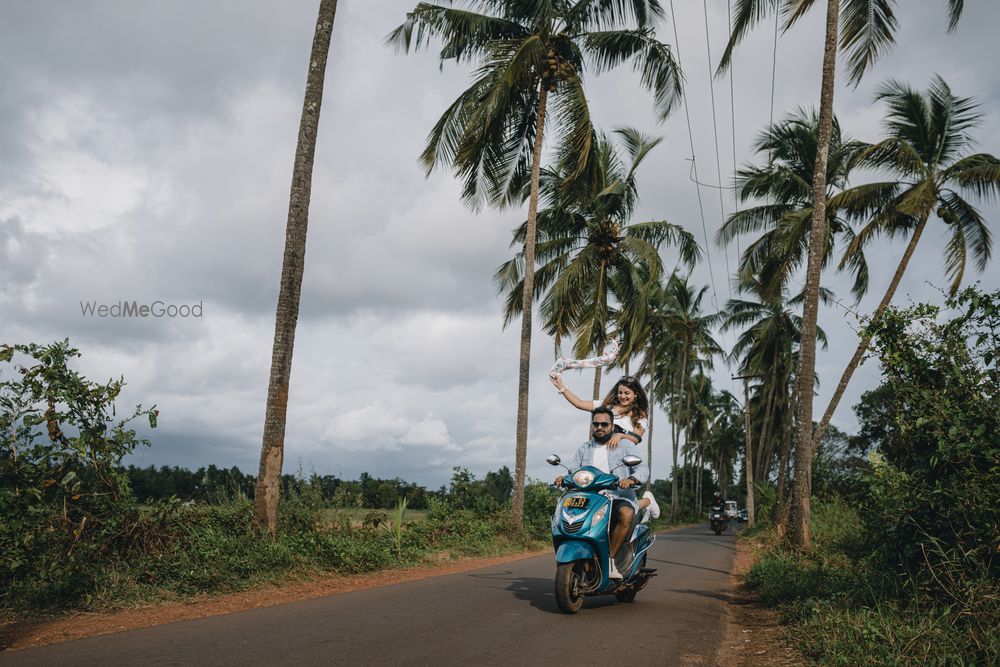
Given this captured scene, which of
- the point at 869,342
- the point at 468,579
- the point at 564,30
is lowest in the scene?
the point at 468,579

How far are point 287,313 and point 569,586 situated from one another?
5.30 metres

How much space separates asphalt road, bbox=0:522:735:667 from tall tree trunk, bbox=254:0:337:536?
2179 millimetres

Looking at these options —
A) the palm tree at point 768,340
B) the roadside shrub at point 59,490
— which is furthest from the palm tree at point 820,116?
the palm tree at point 768,340

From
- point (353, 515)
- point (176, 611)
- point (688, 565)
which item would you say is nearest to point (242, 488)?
point (353, 515)

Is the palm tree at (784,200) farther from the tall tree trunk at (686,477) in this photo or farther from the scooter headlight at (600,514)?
the tall tree trunk at (686,477)

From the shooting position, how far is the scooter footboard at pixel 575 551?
246 inches

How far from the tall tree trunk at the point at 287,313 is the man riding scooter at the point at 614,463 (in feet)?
14.0

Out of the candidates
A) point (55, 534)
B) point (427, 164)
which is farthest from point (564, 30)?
point (55, 534)

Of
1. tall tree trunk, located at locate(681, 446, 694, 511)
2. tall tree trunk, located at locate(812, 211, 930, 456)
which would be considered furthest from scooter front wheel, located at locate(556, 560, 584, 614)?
tall tree trunk, located at locate(681, 446, 694, 511)

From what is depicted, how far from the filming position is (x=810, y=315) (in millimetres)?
13352

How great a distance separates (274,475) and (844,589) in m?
6.49

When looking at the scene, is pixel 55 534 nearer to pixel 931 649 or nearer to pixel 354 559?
pixel 354 559

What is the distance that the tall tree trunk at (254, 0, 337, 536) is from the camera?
30.6 feet

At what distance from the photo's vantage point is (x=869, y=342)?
251 inches
